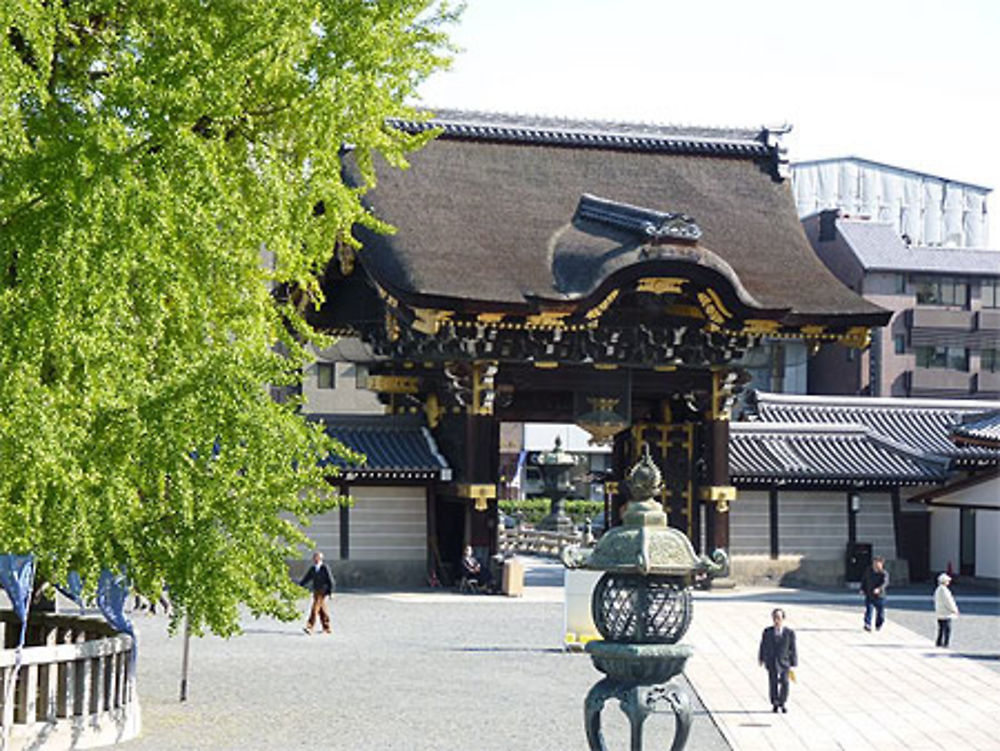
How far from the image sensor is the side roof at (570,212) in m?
29.9

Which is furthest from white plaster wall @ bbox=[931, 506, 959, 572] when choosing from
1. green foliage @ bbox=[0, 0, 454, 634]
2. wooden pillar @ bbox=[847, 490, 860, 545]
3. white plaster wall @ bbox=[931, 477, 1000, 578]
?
green foliage @ bbox=[0, 0, 454, 634]

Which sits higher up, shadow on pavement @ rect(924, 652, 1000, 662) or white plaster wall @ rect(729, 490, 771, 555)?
white plaster wall @ rect(729, 490, 771, 555)

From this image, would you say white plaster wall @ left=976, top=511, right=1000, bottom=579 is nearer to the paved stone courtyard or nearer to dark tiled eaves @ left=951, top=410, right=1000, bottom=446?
dark tiled eaves @ left=951, top=410, right=1000, bottom=446

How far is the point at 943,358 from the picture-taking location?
205 feet

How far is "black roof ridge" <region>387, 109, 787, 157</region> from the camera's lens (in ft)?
112

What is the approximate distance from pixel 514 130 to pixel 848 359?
95.4 ft

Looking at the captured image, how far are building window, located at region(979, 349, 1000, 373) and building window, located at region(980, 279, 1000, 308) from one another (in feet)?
5.98

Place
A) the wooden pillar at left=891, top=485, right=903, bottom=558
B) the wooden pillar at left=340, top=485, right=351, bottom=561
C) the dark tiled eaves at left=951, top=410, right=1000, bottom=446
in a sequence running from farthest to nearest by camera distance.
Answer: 1. the wooden pillar at left=891, top=485, right=903, bottom=558
2. the dark tiled eaves at left=951, top=410, right=1000, bottom=446
3. the wooden pillar at left=340, top=485, right=351, bottom=561

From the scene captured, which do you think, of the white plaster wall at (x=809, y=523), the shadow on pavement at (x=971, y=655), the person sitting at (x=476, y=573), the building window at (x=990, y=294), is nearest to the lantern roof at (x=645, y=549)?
the shadow on pavement at (x=971, y=655)

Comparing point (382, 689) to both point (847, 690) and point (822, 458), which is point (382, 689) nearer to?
point (847, 690)

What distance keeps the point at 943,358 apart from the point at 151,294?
5265 centimetres

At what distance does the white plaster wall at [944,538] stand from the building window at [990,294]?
28.6 meters

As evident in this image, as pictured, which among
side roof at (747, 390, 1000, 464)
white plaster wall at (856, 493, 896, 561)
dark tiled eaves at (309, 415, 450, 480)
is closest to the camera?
dark tiled eaves at (309, 415, 450, 480)

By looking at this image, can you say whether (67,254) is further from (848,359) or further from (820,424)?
(848,359)
